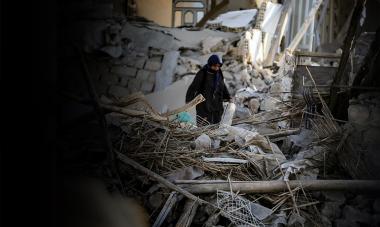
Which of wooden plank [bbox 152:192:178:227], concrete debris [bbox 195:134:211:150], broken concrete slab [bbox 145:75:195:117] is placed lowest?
broken concrete slab [bbox 145:75:195:117]

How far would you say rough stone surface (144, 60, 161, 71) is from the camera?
35.6ft

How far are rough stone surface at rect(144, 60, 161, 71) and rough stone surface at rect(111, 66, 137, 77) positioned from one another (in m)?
0.30

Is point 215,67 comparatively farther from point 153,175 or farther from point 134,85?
point 134,85

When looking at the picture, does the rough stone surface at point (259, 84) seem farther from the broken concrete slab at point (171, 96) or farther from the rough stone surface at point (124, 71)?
the rough stone surface at point (124, 71)

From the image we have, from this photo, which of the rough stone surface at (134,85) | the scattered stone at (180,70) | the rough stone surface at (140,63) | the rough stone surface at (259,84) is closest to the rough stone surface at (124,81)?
the rough stone surface at (134,85)

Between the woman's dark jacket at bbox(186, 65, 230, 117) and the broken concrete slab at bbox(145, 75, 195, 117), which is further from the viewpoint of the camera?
the broken concrete slab at bbox(145, 75, 195, 117)

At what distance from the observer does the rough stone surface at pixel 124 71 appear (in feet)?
35.7

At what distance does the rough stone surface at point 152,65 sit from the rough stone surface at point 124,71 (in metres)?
0.30

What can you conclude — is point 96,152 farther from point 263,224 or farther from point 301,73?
point 301,73

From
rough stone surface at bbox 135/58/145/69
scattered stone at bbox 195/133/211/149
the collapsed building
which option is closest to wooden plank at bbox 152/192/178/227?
the collapsed building

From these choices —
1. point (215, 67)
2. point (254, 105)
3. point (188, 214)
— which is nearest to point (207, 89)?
point (215, 67)

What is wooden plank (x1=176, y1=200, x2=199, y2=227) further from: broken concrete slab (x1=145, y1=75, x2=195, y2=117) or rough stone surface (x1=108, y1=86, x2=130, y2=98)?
rough stone surface (x1=108, y1=86, x2=130, y2=98)

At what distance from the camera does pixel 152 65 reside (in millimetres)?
10961

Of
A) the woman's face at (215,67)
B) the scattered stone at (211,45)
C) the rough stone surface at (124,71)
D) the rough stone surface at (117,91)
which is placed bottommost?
the rough stone surface at (117,91)
